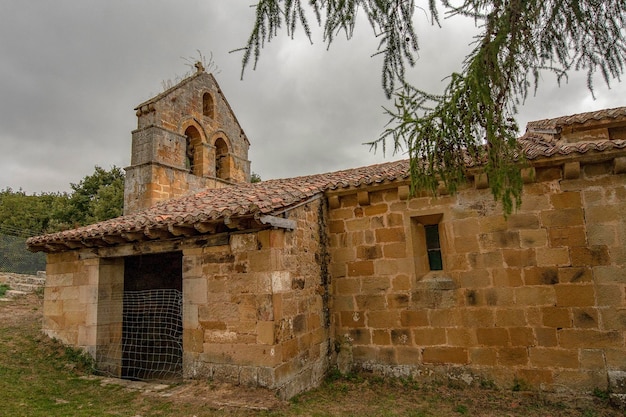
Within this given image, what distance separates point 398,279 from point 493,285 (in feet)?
4.33

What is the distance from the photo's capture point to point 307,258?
6059 millimetres

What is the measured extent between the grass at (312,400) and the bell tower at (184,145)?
4.53 metres

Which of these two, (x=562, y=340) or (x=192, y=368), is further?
(x=192, y=368)

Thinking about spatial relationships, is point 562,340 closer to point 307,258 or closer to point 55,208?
point 307,258

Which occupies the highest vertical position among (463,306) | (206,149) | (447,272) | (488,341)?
(206,149)

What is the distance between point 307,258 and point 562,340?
3.52 m

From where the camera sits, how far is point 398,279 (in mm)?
6109

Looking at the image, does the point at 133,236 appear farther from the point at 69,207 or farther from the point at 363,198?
the point at 69,207

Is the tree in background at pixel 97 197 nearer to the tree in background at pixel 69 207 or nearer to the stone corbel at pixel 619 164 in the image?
the tree in background at pixel 69 207

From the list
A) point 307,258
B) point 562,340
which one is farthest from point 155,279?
point 562,340

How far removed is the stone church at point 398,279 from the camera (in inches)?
201

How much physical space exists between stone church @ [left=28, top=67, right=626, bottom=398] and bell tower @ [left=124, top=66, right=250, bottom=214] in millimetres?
2745

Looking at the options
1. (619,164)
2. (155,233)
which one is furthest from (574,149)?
(155,233)

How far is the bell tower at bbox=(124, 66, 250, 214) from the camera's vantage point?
31.4ft
